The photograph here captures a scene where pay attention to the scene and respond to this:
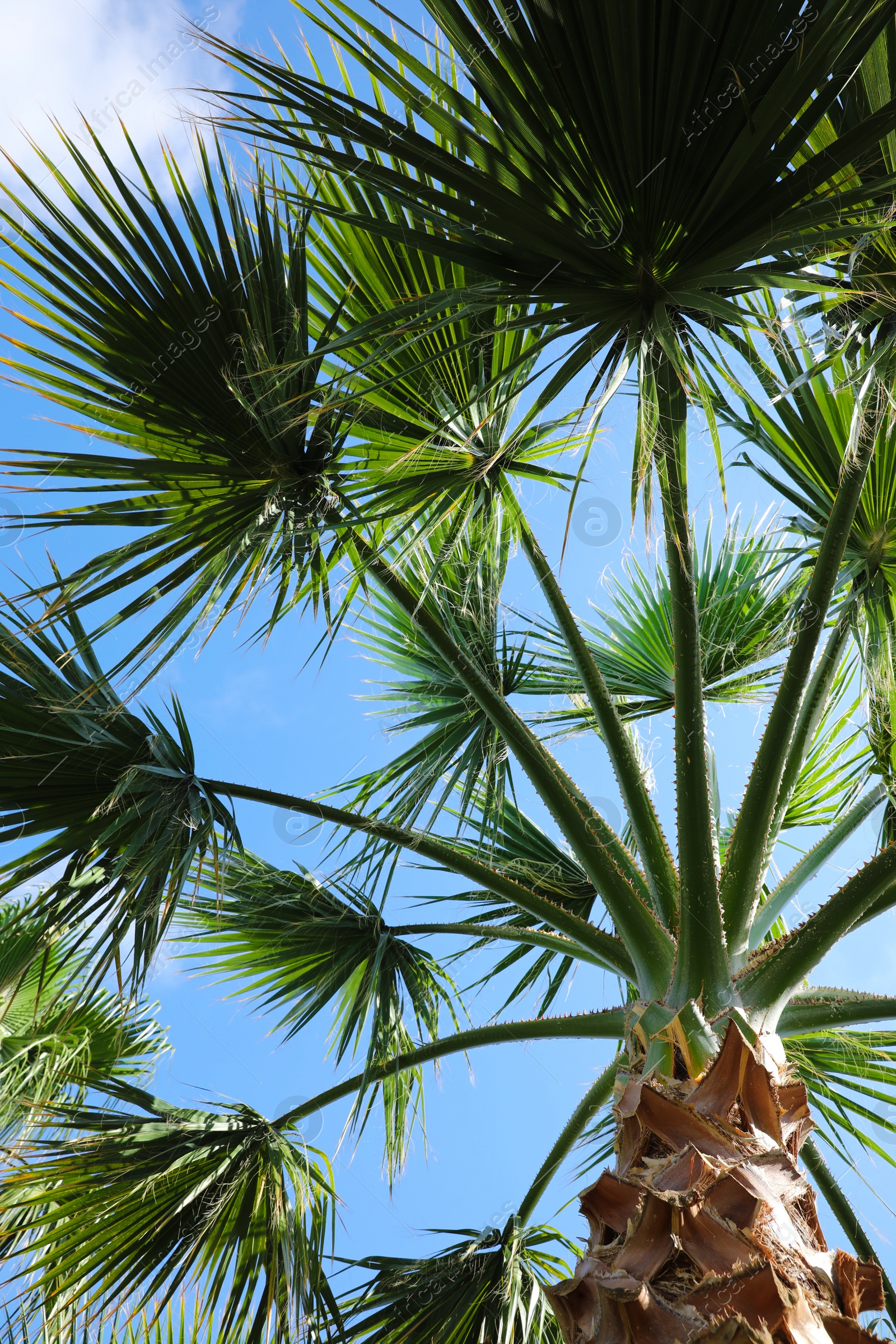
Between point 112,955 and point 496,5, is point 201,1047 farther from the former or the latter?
point 496,5

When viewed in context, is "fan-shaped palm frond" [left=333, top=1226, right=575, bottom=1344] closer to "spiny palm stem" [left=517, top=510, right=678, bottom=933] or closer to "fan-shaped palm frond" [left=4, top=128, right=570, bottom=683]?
"spiny palm stem" [left=517, top=510, right=678, bottom=933]

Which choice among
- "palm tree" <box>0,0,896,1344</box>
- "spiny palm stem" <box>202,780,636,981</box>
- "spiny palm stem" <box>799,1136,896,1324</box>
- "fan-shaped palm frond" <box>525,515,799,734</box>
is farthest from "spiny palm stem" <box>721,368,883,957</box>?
"fan-shaped palm frond" <box>525,515,799,734</box>

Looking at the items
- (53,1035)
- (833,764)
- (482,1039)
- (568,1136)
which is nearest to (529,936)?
(482,1039)

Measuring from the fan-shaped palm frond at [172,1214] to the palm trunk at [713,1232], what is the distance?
1415 mm

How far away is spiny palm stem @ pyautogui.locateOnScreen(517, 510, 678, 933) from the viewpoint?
8.77ft

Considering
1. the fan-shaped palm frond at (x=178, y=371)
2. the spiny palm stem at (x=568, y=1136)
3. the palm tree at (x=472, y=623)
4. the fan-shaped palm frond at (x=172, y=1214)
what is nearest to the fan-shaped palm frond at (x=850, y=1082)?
the palm tree at (x=472, y=623)

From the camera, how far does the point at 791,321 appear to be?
2.29m

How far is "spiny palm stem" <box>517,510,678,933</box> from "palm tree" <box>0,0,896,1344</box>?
18mm

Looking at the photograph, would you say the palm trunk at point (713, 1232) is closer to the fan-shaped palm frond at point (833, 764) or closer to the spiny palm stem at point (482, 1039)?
the spiny palm stem at point (482, 1039)

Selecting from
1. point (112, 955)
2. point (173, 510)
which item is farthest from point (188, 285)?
point (112, 955)

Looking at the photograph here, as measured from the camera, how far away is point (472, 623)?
3.51 metres

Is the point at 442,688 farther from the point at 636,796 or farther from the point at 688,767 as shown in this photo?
the point at 688,767

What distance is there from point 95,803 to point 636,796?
1.63 m

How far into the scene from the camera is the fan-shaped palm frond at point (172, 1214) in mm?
2859
